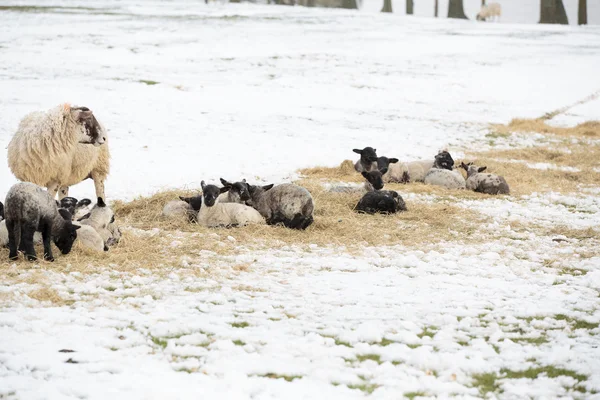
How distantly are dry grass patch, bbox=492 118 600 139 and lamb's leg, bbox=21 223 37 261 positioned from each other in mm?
15773

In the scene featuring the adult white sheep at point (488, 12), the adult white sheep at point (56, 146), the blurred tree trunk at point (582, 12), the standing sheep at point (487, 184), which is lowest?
the standing sheep at point (487, 184)

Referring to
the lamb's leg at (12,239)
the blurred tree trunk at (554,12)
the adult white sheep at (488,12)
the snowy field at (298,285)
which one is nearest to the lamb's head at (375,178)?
the snowy field at (298,285)

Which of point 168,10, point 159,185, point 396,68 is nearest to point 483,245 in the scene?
point 159,185

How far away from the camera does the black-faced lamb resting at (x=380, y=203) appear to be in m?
10.7

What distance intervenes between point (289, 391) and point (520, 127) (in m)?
18.2

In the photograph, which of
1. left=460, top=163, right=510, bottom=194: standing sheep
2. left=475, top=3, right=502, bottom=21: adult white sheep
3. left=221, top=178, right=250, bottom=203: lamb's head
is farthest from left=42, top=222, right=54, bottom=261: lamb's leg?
left=475, top=3, right=502, bottom=21: adult white sheep

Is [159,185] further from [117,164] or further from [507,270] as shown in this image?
[507,270]

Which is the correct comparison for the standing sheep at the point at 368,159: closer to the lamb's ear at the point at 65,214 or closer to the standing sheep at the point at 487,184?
the standing sheep at the point at 487,184

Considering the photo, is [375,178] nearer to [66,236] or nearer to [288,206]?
[288,206]

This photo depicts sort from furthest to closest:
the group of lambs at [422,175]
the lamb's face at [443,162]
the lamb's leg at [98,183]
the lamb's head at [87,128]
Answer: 1. the lamb's face at [443,162]
2. the group of lambs at [422,175]
3. the lamb's leg at [98,183]
4. the lamb's head at [87,128]

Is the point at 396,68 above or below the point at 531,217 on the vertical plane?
above

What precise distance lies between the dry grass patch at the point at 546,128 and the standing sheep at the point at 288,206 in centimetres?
1202

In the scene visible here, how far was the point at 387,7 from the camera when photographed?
5812 centimetres

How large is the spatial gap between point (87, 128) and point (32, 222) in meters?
2.92
